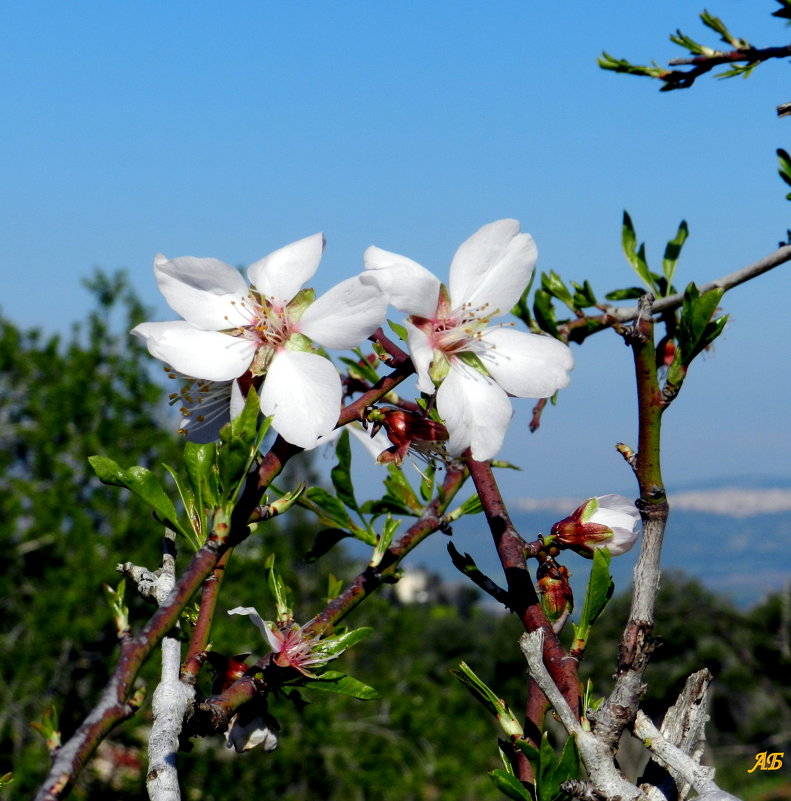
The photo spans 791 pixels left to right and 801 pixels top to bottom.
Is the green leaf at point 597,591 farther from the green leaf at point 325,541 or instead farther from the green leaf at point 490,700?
the green leaf at point 325,541

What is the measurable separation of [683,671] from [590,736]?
642 inches

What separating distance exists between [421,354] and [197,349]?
22cm

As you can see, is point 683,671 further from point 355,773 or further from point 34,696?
point 34,696

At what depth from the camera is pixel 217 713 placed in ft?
2.73

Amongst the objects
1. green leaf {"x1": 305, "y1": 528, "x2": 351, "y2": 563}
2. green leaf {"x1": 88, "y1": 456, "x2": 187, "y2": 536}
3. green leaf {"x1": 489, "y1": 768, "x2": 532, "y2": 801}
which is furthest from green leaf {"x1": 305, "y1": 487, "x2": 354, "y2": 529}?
green leaf {"x1": 489, "y1": 768, "x2": 532, "y2": 801}

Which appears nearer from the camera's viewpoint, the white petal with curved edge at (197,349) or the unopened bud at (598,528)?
the white petal with curved edge at (197,349)

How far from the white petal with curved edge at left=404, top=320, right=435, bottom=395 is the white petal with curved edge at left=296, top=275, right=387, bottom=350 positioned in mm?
32

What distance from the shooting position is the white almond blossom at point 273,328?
31.9 inches

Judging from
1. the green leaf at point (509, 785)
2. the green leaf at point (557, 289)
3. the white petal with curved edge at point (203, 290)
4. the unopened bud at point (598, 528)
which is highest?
the green leaf at point (557, 289)

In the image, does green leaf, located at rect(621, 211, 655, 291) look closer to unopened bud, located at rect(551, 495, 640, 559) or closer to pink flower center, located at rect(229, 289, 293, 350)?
unopened bud, located at rect(551, 495, 640, 559)

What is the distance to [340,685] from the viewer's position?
0.97 m

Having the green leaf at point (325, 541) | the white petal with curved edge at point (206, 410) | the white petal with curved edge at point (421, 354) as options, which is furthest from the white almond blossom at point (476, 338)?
the green leaf at point (325, 541)

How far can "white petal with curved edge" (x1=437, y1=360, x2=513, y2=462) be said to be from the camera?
2.74 feet

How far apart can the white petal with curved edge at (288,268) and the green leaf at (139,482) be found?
0.74 ft
